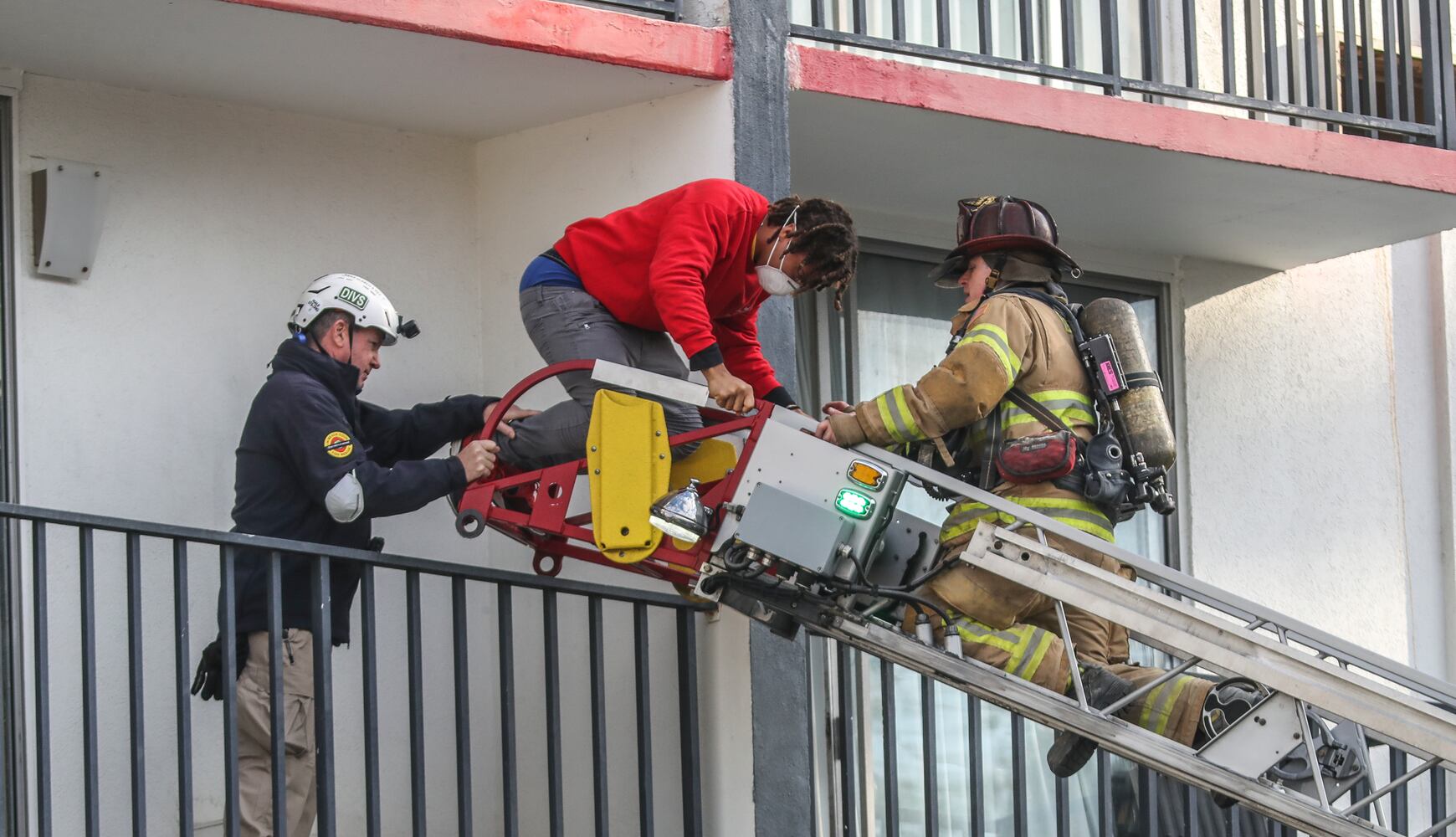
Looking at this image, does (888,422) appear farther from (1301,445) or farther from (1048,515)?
(1301,445)

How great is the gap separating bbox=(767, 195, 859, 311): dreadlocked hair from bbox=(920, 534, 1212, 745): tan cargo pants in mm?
882

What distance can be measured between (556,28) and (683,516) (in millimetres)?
1875

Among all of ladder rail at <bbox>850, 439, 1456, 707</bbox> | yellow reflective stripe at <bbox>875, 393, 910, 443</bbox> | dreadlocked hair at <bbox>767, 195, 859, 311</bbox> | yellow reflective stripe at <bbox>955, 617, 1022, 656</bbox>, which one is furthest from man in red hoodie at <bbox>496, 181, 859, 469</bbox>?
yellow reflective stripe at <bbox>955, 617, 1022, 656</bbox>

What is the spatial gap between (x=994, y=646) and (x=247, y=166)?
3.16m

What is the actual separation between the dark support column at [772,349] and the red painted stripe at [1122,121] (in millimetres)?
137

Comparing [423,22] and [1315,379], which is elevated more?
[423,22]

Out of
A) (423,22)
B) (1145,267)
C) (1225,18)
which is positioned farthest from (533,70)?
(1145,267)

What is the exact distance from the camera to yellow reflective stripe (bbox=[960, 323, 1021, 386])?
561 cm

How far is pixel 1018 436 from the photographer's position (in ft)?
18.9

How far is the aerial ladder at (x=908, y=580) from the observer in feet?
16.7

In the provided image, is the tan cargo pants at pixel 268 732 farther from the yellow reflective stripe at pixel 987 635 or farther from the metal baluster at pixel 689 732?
the yellow reflective stripe at pixel 987 635

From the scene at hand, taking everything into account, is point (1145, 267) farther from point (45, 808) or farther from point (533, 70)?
point (45, 808)

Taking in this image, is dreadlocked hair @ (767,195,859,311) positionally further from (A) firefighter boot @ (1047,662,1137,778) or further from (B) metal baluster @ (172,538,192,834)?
(B) metal baluster @ (172,538,192,834)

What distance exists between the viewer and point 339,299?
6.13 meters
